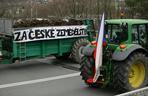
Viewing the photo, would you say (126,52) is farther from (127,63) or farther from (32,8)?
(32,8)

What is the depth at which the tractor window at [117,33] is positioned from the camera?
9391mm

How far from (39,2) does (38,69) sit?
78.1 feet

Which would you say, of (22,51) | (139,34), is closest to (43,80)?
(22,51)

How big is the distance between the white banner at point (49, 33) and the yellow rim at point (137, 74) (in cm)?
457

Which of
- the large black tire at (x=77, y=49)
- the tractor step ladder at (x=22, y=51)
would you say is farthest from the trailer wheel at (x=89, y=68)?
the large black tire at (x=77, y=49)

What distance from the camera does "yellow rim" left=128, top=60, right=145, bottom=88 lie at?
942 centimetres

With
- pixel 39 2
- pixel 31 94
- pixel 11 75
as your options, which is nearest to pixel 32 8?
pixel 39 2

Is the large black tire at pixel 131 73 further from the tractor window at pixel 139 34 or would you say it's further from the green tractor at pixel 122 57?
the tractor window at pixel 139 34

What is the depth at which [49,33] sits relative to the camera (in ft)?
43.3

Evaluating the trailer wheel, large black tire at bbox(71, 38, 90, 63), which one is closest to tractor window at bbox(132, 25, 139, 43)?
the trailer wheel

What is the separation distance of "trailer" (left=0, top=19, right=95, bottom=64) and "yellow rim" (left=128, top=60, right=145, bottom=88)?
4573mm

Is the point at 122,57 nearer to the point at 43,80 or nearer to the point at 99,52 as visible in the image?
the point at 99,52

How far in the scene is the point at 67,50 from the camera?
14.2 metres

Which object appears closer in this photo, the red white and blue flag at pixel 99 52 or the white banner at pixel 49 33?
the red white and blue flag at pixel 99 52
